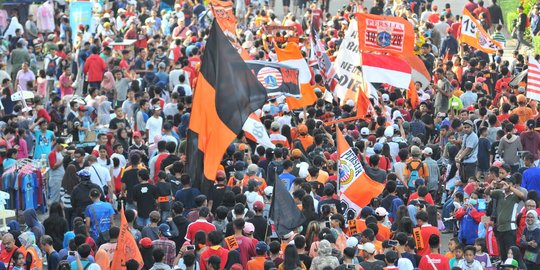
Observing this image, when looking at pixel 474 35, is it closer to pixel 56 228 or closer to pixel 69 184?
pixel 69 184

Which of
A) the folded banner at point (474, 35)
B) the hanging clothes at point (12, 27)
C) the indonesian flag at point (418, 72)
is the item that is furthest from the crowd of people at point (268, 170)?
the hanging clothes at point (12, 27)

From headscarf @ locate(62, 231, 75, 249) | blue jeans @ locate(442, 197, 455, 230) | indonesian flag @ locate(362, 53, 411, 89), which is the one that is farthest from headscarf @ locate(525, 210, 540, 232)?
indonesian flag @ locate(362, 53, 411, 89)

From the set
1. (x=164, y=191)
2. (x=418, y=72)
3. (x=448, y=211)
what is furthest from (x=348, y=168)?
(x=418, y=72)

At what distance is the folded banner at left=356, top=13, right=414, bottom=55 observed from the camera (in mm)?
25109

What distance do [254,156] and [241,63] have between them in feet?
10.4

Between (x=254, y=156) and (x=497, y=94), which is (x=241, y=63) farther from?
(x=497, y=94)

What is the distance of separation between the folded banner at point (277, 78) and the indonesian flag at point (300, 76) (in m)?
0.63

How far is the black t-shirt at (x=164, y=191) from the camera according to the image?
18.4 metres

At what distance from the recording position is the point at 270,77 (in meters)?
22.5

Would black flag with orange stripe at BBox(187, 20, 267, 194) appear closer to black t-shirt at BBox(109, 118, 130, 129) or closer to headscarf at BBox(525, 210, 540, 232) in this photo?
headscarf at BBox(525, 210, 540, 232)

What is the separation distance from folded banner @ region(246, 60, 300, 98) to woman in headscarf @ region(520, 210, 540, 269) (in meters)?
5.53

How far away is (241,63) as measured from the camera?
17672 millimetres

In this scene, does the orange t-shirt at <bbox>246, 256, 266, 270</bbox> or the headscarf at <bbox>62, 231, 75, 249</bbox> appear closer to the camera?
the orange t-shirt at <bbox>246, 256, 266, 270</bbox>

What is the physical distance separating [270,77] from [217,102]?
5067mm
